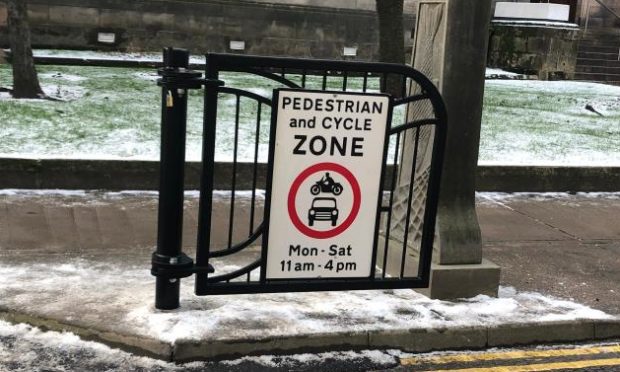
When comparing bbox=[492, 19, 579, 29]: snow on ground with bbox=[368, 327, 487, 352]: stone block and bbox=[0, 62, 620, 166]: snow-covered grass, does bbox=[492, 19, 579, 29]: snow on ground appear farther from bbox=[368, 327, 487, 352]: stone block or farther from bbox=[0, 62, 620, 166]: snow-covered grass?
bbox=[368, 327, 487, 352]: stone block

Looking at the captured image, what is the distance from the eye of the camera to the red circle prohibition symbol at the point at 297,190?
4270 millimetres

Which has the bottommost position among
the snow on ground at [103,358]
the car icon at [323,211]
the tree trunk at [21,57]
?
the snow on ground at [103,358]

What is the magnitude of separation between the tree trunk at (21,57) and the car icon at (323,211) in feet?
23.4

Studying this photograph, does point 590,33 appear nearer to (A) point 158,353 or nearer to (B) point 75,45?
(B) point 75,45

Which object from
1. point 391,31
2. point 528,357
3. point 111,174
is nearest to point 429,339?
point 528,357

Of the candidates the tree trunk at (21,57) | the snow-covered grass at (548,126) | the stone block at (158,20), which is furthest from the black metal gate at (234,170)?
the stone block at (158,20)

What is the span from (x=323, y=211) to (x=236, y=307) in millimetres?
869

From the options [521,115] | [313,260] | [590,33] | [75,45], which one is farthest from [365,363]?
[590,33]

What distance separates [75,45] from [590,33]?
15710 millimetres

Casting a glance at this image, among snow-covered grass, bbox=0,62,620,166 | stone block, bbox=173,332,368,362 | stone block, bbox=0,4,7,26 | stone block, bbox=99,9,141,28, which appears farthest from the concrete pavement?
stone block, bbox=99,9,141,28

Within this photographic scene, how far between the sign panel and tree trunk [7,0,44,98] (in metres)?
7.09

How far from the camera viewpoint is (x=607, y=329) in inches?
187

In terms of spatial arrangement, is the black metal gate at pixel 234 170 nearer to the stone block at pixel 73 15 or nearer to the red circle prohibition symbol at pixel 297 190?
the red circle prohibition symbol at pixel 297 190

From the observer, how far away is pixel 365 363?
13.6ft
